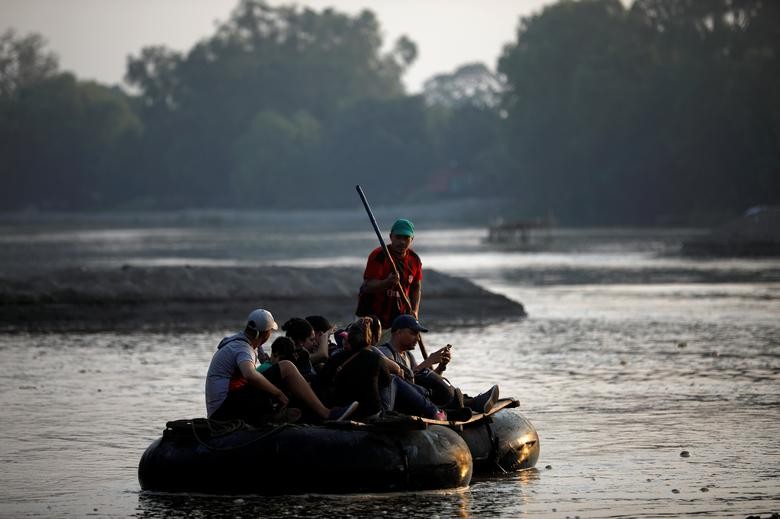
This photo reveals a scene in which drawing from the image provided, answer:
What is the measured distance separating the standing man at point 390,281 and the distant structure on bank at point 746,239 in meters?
50.3

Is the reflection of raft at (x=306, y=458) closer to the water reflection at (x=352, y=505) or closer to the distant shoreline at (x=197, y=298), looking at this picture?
the water reflection at (x=352, y=505)

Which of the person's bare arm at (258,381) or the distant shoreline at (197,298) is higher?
the person's bare arm at (258,381)

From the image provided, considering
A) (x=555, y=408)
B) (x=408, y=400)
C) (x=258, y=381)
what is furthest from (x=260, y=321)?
(x=555, y=408)

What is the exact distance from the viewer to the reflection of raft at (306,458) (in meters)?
12.7

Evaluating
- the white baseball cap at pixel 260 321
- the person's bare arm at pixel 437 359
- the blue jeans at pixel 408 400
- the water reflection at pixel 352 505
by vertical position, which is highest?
the white baseball cap at pixel 260 321

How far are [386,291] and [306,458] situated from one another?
3.04 meters

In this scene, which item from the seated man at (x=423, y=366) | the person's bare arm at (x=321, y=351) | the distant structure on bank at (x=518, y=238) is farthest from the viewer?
the distant structure on bank at (x=518, y=238)

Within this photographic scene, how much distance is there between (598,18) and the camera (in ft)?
384

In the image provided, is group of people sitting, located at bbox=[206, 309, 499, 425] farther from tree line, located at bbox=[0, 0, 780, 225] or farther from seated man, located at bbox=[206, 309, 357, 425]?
tree line, located at bbox=[0, 0, 780, 225]

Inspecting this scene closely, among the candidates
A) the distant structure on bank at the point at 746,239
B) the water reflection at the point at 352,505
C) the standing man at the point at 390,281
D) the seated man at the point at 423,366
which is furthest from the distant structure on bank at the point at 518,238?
the water reflection at the point at 352,505

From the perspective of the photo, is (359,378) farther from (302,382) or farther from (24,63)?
(24,63)

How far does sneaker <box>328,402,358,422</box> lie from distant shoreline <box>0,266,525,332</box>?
16416 mm

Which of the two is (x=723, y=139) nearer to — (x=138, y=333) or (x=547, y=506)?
(x=138, y=333)

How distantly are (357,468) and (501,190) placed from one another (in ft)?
384
